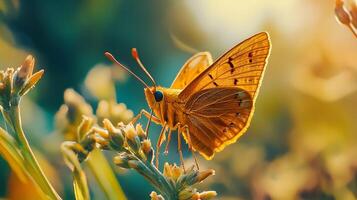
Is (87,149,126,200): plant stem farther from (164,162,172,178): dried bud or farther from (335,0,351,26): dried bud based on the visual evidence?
(335,0,351,26): dried bud

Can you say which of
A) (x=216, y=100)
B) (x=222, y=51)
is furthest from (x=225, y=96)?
(x=222, y=51)

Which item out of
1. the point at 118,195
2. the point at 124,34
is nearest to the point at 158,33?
the point at 124,34

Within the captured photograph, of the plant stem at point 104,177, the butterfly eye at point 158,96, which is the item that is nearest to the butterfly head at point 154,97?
the butterfly eye at point 158,96

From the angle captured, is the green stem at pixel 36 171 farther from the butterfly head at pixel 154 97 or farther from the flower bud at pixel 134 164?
the butterfly head at pixel 154 97

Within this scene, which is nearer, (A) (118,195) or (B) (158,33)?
(A) (118,195)

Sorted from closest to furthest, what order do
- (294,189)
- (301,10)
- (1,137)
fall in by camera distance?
(1,137) < (294,189) < (301,10)

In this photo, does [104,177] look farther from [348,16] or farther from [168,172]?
[348,16]

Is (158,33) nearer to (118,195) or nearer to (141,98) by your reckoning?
(141,98)
